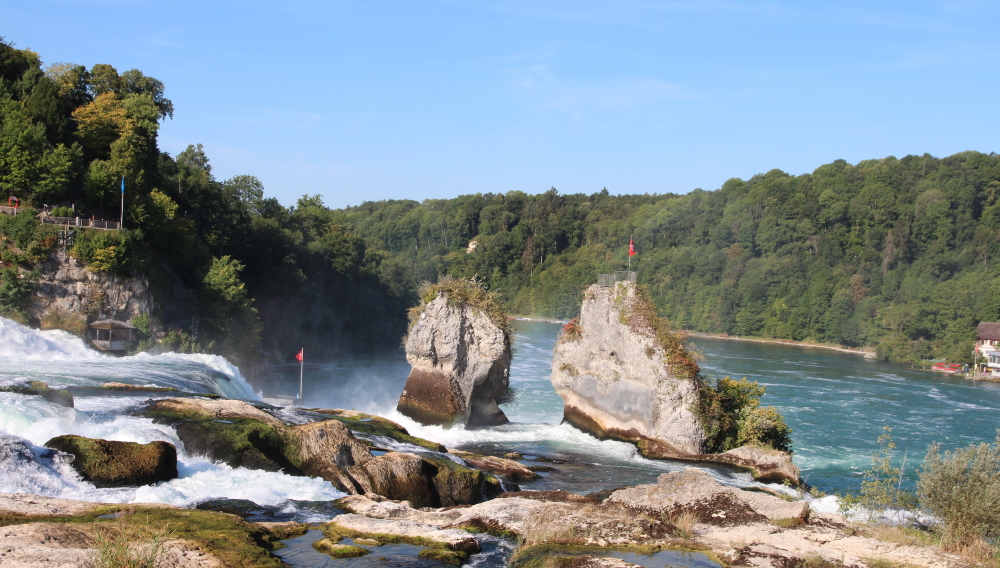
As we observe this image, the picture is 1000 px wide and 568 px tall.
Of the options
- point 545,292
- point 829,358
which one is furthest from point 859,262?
point 545,292

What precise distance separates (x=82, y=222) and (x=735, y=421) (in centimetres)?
3297

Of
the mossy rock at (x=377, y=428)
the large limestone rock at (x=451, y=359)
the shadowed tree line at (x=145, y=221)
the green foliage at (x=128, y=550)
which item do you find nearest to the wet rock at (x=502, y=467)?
the mossy rock at (x=377, y=428)

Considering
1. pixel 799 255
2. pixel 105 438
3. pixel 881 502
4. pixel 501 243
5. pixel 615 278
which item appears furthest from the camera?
pixel 501 243

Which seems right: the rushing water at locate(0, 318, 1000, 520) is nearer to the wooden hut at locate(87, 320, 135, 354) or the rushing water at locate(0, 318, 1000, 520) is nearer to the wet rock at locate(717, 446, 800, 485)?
the wet rock at locate(717, 446, 800, 485)

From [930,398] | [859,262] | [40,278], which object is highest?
[859,262]

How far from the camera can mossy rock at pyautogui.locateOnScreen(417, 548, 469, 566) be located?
12.4 m

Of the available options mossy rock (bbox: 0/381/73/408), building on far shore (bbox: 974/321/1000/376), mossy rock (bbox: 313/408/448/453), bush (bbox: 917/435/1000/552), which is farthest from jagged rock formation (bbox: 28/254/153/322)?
building on far shore (bbox: 974/321/1000/376)

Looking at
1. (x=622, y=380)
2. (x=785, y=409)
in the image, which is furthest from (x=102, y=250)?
(x=785, y=409)

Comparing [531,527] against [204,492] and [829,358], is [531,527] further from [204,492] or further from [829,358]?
[829,358]

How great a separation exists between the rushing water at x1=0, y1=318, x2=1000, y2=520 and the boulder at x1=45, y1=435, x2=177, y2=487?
270 millimetres

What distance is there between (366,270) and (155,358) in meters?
50.1

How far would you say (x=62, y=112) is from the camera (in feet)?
162

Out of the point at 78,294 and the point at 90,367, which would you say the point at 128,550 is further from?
the point at 78,294

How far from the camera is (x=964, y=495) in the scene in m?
14.0
